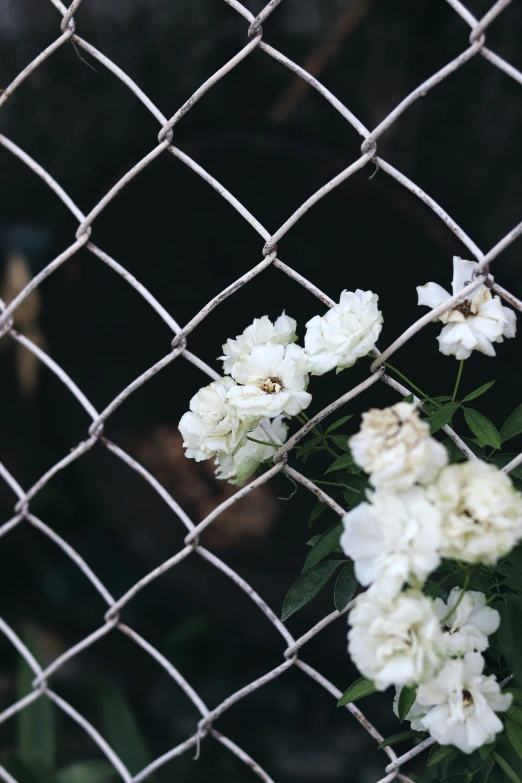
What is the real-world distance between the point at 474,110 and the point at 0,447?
5.47 feet

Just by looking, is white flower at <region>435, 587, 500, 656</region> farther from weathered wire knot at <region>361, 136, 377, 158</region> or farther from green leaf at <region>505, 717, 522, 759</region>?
weathered wire knot at <region>361, 136, 377, 158</region>

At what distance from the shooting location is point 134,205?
5.98 ft

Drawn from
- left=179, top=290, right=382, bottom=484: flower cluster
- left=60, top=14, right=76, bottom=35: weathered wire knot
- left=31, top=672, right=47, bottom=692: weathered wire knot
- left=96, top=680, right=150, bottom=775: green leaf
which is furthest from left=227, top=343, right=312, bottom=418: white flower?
left=96, top=680, right=150, bottom=775: green leaf

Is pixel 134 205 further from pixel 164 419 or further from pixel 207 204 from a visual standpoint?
pixel 164 419

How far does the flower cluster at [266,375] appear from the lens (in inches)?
28.4

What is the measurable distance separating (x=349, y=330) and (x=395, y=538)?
0.66 feet

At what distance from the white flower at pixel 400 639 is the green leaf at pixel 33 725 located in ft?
4.01

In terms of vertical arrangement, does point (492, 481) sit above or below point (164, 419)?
below

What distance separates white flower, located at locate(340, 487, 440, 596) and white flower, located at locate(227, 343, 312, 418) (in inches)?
5.9

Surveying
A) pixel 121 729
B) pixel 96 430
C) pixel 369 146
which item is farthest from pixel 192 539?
pixel 121 729

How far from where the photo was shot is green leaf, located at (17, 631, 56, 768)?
1.64 meters

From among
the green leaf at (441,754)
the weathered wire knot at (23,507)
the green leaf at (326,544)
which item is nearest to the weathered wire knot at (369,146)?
the green leaf at (326,544)

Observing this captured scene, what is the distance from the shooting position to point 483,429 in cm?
74

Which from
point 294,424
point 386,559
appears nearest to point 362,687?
point 386,559
